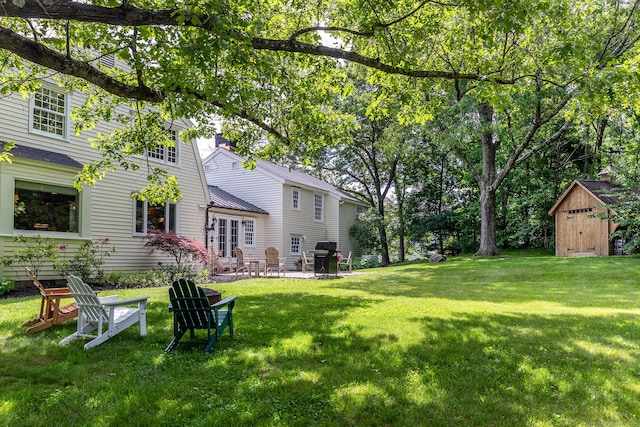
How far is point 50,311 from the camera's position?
5762 millimetres

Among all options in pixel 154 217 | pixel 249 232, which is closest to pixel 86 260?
pixel 154 217

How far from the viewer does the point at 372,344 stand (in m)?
4.95

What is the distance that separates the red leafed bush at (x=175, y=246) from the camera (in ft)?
44.3

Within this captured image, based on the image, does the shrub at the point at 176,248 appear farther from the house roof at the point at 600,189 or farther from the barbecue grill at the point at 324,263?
the house roof at the point at 600,189

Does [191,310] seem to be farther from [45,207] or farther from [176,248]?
[176,248]

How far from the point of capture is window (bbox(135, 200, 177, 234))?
1418cm

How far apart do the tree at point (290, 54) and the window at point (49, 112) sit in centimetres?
208

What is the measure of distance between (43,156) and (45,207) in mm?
1432

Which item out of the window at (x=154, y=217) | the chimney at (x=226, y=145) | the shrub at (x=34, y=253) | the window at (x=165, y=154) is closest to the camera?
the shrub at (x=34, y=253)

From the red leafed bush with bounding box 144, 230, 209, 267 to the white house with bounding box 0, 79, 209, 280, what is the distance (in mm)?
583

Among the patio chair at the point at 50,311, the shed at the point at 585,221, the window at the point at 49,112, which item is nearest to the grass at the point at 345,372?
the patio chair at the point at 50,311

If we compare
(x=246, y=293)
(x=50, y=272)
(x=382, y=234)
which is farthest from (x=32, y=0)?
(x=382, y=234)

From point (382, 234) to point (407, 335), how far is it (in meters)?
21.4

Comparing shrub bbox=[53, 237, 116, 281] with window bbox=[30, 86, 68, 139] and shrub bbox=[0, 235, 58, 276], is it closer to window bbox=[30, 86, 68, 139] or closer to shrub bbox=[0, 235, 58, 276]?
shrub bbox=[0, 235, 58, 276]
